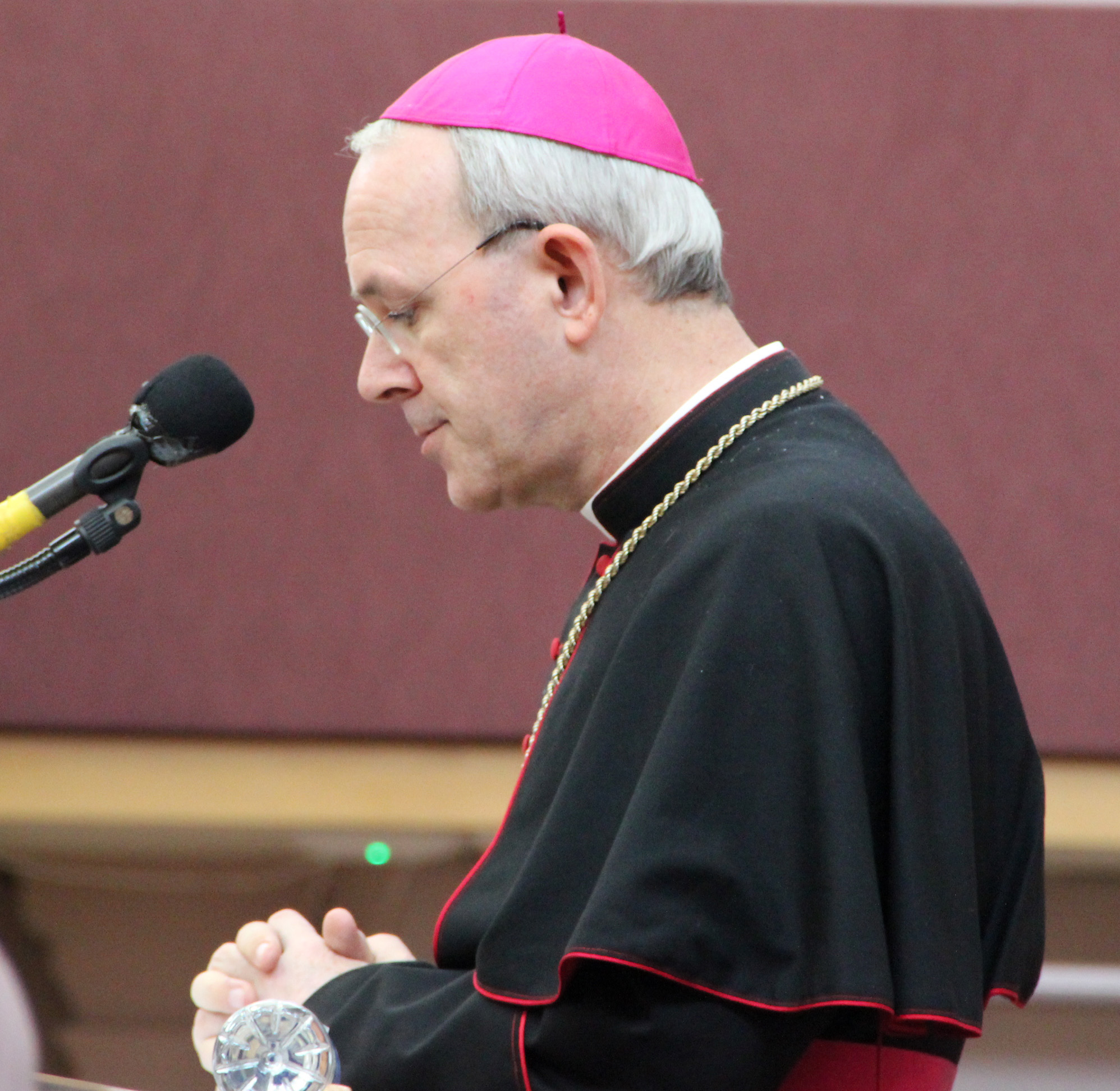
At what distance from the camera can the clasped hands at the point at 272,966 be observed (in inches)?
50.7

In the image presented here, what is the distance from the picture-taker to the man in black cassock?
103 cm

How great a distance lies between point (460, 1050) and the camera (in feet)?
3.63

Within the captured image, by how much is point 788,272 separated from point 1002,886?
Result: 181 cm

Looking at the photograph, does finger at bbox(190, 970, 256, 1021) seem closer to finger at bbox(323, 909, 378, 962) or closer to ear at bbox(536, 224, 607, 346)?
finger at bbox(323, 909, 378, 962)

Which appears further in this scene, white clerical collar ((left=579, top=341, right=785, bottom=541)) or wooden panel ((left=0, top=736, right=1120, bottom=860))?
wooden panel ((left=0, top=736, right=1120, bottom=860))

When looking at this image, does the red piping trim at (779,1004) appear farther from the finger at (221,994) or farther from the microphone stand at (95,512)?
the microphone stand at (95,512)

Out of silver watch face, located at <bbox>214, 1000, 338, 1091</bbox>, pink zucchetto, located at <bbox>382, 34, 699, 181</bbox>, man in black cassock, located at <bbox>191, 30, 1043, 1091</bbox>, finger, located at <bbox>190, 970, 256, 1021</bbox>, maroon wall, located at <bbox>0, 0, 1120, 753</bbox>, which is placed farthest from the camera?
maroon wall, located at <bbox>0, 0, 1120, 753</bbox>

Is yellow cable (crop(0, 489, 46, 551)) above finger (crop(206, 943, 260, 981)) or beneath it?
above

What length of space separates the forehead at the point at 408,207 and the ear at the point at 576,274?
3.0 inches

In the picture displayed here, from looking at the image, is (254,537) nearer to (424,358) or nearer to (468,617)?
(468,617)

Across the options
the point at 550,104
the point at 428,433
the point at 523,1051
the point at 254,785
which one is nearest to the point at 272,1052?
the point at 523,1051

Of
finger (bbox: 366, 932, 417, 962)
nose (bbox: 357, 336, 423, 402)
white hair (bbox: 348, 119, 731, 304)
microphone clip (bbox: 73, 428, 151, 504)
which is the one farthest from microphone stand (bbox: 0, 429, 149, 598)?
finger (bbox: 366, 932, 417, 962)

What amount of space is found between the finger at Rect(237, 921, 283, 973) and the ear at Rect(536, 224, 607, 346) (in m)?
0.61

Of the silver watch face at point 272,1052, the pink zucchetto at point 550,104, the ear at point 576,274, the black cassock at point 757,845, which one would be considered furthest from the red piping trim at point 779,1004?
the pink zucchetto at point 550,104
